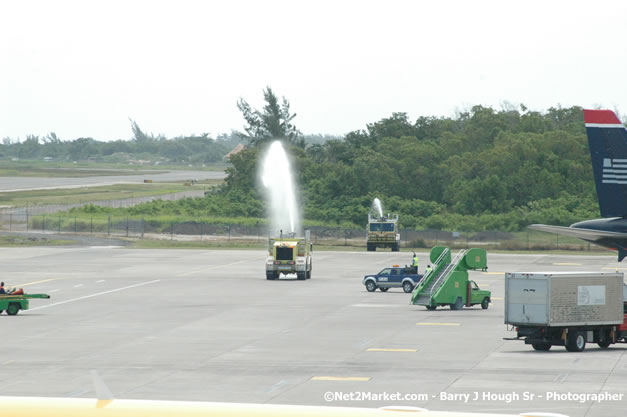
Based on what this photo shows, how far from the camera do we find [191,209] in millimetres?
144875

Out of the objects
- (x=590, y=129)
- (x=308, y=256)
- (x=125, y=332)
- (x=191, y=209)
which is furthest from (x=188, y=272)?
(x=191, y=209)

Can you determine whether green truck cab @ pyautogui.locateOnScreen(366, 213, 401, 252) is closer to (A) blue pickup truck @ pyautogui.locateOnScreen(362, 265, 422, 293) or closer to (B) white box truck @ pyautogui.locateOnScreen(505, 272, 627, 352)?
(A) blue pickup truck @ pyautogui.locateOnScreen(362, 265, 422, 293)

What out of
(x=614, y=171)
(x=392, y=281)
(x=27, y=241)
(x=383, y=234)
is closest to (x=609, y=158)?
(x=614, y=171)

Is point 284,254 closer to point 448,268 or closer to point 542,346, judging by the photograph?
point 448,268

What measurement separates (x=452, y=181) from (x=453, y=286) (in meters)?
94.1

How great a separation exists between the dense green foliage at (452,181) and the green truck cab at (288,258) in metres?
60.2

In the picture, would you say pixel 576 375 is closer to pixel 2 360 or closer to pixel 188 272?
pixel 2 360

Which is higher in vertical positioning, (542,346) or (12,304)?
(12,304)

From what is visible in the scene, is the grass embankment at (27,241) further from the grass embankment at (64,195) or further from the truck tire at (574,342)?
the truck tire at (574,342)

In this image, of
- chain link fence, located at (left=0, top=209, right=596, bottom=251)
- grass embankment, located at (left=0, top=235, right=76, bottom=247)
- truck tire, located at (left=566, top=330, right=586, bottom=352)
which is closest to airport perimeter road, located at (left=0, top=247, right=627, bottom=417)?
truck tire, located at (left=566, top=330, right=586, bottom=352)

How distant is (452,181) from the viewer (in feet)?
482

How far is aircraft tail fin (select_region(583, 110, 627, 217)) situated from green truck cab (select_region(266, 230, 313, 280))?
30085 mm

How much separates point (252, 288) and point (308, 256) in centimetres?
781

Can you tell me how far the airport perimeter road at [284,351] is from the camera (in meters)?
28.7
